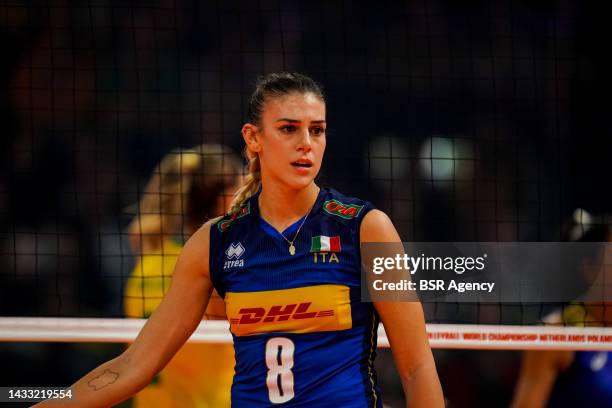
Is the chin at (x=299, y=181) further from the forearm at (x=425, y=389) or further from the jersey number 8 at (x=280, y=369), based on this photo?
the forearm at (x=425, y=389)

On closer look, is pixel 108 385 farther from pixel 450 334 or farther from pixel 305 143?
pixel 450 334

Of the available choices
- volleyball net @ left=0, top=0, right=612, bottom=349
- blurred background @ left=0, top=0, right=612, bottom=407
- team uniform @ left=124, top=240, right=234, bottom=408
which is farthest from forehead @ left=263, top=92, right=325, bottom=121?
blurred background @ left=0, top=0, right=612, bottom=407

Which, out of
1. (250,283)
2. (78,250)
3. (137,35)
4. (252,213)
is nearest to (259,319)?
(250,283)

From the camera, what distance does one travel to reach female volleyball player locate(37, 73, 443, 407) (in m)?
3.69

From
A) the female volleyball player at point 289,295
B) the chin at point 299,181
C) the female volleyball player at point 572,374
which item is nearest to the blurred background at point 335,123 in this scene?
the female volleyball player at point 572,374

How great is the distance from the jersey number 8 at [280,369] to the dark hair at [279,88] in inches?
37.4

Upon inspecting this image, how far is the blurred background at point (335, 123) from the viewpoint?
746cm

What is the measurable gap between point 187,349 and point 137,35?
4.06m

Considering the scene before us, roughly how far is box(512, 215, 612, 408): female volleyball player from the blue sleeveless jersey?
2.53 meters

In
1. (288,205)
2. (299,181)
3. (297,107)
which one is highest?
→ (297,107)

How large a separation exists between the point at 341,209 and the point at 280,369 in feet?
2.30

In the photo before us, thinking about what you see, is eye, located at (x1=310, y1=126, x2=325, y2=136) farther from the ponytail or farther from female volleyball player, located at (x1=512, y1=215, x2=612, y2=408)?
female volleyball player, located at (x1=512, y1=215, x2=612, y2=408)

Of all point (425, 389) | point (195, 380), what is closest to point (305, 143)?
point (425, 389)

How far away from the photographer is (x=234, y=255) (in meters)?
3.92
